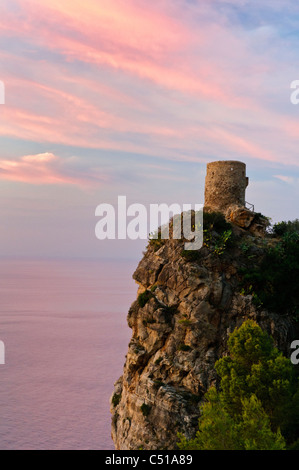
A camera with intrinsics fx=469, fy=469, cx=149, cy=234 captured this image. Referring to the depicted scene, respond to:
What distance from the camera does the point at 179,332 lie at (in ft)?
102

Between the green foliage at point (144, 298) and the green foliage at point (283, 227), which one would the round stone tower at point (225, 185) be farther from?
the green foliage at point (144, 298)

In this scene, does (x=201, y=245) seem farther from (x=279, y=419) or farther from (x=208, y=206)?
(x=279, y=419)

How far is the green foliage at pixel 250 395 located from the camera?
62.6ft

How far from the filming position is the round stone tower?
37.3m

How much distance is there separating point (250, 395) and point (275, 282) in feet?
35.5

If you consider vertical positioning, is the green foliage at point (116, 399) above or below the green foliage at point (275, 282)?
below

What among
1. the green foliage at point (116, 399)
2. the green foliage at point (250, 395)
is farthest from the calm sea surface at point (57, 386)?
the green foliage at point (250, 395)

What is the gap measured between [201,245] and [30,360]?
142 m

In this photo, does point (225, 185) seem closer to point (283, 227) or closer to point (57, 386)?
point (283, 227)

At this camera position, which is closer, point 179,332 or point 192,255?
point 179,332

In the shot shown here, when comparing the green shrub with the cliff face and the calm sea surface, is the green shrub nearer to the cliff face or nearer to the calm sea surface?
the cliff face

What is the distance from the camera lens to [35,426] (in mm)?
108375

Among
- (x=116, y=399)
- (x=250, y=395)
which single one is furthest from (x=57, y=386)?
(x=250, y=395)

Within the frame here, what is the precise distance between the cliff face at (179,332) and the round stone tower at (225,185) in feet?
13.6
